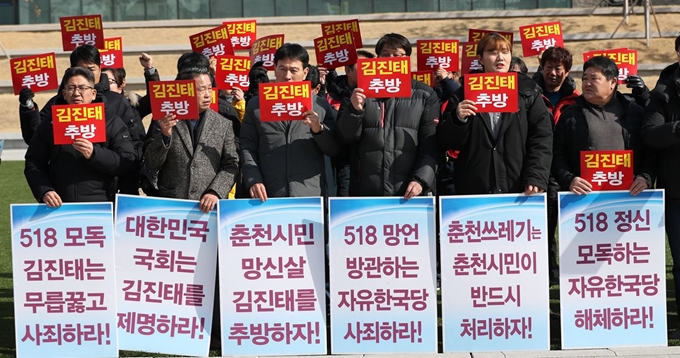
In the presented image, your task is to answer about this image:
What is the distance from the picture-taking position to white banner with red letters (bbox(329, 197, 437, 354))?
6.76 meters

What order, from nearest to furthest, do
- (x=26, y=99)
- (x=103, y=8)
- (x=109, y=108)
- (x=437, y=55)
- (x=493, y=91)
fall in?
(x=493, y=91), (x=109, y=108), (x=26, y=99), (x=437, y=55), (x=103, y=8)

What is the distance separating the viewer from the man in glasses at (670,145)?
277 inches

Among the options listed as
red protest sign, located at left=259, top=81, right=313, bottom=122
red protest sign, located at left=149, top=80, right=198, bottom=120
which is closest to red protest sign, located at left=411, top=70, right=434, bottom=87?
red protest sign, located at left=259, top=81, right=313, bottom=122

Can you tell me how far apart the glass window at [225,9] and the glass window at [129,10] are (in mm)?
2128

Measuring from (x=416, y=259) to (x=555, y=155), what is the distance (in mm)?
1296

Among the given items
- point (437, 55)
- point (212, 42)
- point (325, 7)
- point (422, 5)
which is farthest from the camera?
point (325, 7)

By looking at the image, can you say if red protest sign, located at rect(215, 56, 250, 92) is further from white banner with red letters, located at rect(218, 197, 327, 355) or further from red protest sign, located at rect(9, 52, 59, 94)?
white banner with red letters, located at rect(218, 197, 327, 355)

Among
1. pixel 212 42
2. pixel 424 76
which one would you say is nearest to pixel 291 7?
pixel 212 42

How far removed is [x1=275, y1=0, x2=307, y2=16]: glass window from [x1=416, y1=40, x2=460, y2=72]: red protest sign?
22827 millimetres

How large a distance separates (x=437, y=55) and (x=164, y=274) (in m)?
3.53

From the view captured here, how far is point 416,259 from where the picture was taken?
22.3 feet

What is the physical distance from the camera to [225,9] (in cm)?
3231

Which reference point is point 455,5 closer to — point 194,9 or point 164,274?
point 194,9

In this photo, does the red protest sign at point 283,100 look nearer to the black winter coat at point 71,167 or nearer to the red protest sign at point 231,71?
the black winter coat at point 71,167
